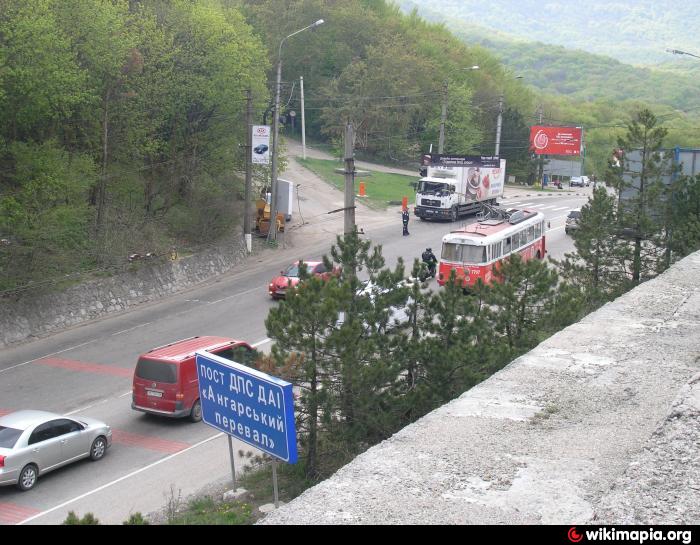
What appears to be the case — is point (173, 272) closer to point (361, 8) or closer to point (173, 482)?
point (173, 482)

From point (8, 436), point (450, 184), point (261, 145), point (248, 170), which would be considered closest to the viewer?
point (8, 436)

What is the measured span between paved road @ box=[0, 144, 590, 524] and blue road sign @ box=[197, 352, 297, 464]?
144 inches

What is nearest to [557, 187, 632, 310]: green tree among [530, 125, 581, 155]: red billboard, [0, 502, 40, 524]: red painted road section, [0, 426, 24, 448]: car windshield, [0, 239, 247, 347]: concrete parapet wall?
[0, 426, 24, 448]: car windshield

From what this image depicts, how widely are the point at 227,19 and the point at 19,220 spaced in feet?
66.1

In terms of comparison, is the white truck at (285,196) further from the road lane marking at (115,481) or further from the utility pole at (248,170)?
the road lane marking at (115,481)

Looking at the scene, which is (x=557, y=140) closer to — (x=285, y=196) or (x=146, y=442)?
(x=285, y=196)

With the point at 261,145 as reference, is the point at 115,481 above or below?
below

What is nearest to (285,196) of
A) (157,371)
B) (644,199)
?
(644,199)

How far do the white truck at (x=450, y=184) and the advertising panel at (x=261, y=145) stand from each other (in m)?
13.2

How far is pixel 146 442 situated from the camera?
18.5m

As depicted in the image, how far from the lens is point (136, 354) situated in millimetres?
24781

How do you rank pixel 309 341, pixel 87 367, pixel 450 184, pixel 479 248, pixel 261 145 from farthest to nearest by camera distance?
pixel 450 184, pixel 261 145, pixel 479 248, pixel 87 367, pixel 309 341

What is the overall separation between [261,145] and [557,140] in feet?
138

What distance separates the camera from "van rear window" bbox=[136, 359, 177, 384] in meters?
18.9
